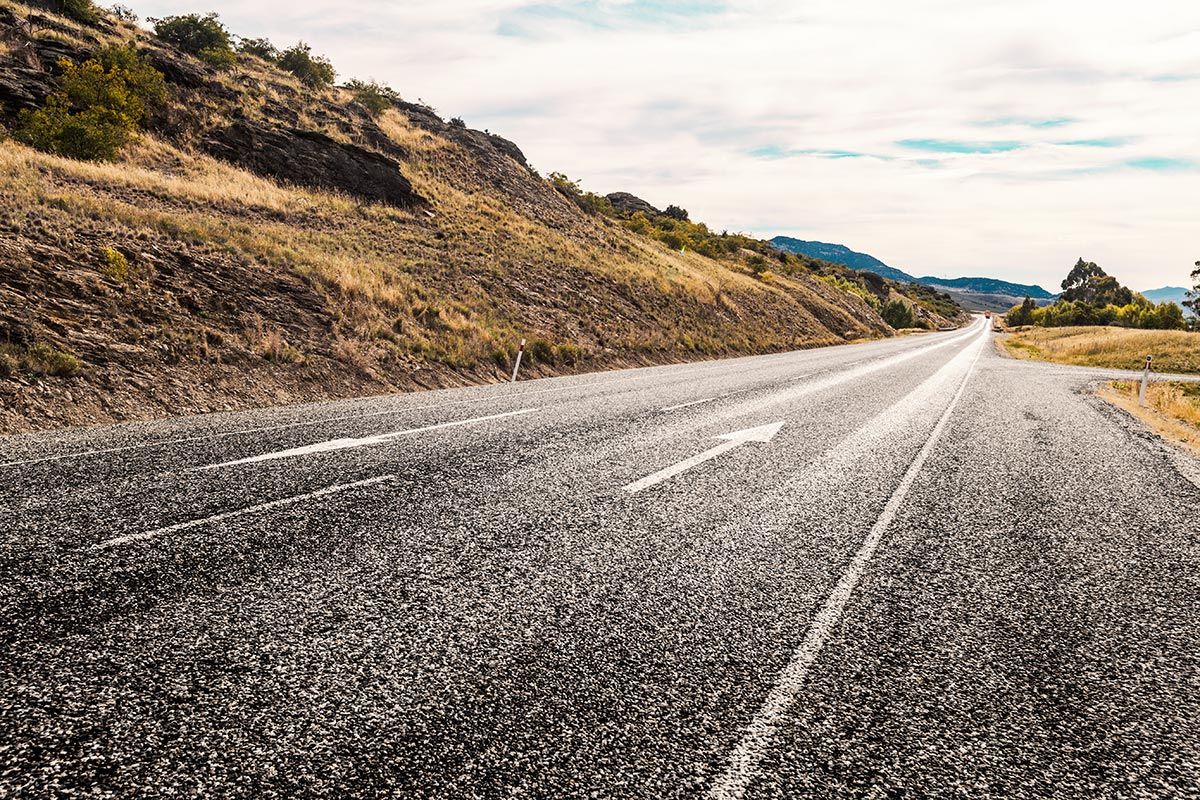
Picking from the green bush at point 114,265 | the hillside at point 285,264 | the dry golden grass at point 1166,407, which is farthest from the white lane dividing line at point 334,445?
the dry golden grass at point 1166,407

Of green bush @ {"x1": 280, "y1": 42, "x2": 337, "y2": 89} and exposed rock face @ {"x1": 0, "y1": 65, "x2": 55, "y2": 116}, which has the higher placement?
green bush @ {"x1": 280, "y1": 42, "x2": 337, "y2": 89}

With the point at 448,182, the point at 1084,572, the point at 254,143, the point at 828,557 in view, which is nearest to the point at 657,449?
the point at 828,557

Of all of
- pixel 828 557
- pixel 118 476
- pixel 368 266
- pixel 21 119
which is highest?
pixel 21 119

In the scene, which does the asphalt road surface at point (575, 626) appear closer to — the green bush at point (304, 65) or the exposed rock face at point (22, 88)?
the exposed rock face at point (22, 88)

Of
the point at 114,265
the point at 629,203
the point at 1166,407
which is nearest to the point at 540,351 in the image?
the point at 114,265

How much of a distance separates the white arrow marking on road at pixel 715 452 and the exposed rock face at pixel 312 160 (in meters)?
27.1

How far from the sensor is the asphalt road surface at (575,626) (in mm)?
2418

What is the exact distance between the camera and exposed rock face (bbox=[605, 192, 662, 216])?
94713 millimetres

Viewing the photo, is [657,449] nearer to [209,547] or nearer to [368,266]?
[209,547]

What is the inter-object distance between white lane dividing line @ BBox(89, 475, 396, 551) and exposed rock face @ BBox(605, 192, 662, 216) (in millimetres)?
90220

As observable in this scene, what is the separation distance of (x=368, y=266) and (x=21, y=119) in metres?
13.5

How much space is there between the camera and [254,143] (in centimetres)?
2947

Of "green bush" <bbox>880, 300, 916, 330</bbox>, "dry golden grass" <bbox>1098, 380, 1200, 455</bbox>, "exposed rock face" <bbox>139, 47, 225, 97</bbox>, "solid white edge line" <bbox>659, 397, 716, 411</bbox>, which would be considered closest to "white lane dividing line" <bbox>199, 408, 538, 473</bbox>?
"solid white edge line" <bbox>659, 397, 716, 411</bbox>

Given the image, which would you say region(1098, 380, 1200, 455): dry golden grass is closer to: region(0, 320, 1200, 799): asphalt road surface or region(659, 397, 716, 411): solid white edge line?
region(0, 320, 1200, 799): asphalt road surface
